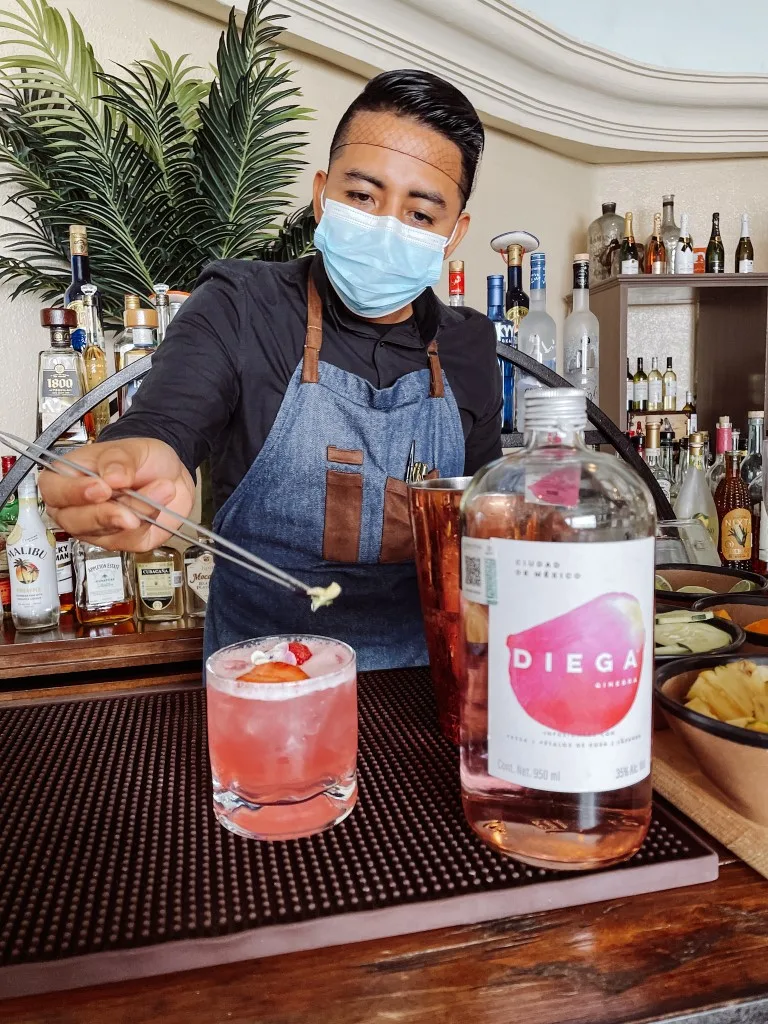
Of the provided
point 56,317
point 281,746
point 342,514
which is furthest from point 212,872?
point 56,317

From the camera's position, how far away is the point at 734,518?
232cm

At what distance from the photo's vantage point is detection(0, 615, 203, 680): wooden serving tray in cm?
153

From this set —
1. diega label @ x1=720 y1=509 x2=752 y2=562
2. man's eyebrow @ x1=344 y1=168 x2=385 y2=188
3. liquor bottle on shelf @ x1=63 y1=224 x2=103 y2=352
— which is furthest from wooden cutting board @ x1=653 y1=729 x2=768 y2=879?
diega label @ x1=720 y1=509 x2=752 y2=562

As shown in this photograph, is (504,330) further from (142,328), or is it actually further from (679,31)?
(679,31)

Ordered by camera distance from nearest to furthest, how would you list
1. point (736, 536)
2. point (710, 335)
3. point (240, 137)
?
point (240, 137), point (736, 536), point (710, 335)

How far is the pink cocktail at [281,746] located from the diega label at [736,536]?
2042 mm

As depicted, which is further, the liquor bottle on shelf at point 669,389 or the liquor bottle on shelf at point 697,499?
the liquor bottle on shelf at point 669,389

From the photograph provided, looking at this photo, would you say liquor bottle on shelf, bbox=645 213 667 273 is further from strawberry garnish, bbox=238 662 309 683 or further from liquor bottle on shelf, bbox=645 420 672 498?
strawberry garnish, bbox=238 662 309 683

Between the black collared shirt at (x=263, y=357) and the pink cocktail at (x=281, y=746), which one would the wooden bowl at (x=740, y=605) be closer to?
the pink cocktail at (x=281, y=746)

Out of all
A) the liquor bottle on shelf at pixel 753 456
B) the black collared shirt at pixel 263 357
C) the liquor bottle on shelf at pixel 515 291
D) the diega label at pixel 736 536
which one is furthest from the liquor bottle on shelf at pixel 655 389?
the black collared shirt at pixel 263 357

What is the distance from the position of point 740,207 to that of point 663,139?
0.60 meters

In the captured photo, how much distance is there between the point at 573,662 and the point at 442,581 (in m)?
0.21

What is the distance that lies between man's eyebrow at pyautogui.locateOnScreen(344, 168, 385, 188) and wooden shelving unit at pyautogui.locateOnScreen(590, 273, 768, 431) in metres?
2.33

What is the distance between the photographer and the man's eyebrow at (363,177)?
120 cm
